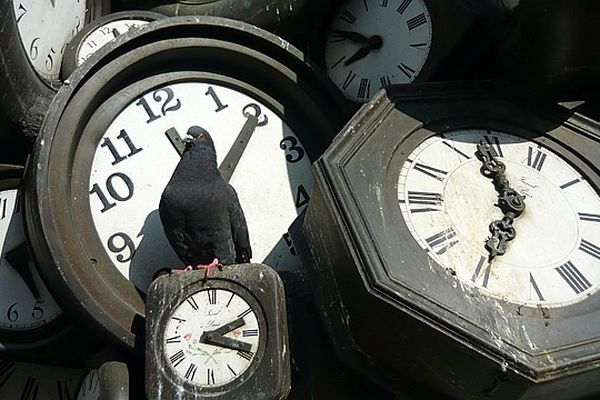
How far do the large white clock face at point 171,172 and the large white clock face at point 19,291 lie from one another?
35 cm

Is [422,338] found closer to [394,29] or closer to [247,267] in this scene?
[247,267]

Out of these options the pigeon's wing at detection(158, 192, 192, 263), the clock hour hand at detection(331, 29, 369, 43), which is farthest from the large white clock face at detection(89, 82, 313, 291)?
the clock hour hand at detection(331, 29, 369, 43)

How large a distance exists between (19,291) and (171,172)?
0.68m

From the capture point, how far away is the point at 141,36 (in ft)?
13.1

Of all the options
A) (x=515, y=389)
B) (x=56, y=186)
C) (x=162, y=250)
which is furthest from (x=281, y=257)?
(x=515, y=389)

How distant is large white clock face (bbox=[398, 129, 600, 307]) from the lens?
325cm

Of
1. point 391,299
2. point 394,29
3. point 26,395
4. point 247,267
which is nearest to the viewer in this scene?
point 391,299

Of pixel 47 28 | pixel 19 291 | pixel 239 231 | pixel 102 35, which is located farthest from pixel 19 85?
pixel 239 231

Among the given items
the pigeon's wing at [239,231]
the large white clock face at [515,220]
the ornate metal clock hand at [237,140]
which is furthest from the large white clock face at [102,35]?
the large white clock face at [515,220]

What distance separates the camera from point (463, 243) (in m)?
3.32

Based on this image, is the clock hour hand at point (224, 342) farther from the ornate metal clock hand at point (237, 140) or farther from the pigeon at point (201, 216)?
the ornate metal clock hand at point (237, 140)

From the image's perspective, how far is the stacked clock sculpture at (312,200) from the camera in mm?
3186

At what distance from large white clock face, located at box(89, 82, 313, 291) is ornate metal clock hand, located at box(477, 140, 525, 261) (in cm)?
75

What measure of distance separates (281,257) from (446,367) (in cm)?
89
